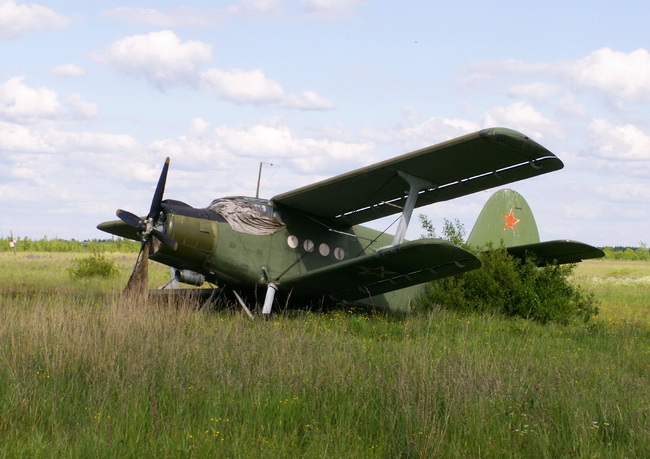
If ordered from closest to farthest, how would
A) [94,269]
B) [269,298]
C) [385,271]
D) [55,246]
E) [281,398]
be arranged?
[281,398] → [385,271] → [269,298] → [94,269] → [55,246]

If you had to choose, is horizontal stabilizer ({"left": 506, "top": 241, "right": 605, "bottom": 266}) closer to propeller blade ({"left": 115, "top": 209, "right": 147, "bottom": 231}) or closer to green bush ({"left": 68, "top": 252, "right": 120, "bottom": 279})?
propeller blade ({"left": 115, "top": 209, "right": 147, "bottom": 231})

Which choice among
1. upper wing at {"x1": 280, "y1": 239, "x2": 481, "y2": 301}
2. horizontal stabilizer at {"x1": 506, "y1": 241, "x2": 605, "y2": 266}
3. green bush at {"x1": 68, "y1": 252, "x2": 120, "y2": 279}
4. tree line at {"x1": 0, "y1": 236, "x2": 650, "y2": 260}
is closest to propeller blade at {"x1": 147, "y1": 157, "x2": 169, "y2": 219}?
upper wing at {"x1": 280, "y1": 239, "x2": 481, "y2": 301}

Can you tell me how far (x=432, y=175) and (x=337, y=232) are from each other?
263cm

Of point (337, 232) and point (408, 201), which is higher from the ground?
point (408, 201)

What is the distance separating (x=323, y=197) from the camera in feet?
39.6

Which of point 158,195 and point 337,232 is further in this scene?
point 337,232

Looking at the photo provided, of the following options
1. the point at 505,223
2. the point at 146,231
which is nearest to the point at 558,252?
the point at 505,223

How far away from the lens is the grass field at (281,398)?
5078 mm

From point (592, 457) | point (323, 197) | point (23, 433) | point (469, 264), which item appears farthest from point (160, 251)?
point (592, 457)

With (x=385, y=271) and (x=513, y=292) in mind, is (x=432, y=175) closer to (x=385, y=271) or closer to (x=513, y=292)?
(x=385, y=271)

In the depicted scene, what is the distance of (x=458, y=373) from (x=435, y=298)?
25.2 feet

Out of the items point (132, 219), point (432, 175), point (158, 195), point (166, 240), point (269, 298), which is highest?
point (432, 175)

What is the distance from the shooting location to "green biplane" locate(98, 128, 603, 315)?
10492 mm

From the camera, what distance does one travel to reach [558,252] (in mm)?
13094
